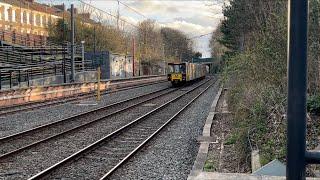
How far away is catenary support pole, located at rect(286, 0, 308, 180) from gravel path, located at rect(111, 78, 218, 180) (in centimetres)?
605

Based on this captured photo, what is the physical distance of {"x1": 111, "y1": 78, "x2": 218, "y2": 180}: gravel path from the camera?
8.55 metres

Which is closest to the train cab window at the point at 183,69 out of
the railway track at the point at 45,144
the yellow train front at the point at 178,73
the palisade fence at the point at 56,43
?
the yellow train front at the point at 178,73

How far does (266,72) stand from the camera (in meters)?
11.6

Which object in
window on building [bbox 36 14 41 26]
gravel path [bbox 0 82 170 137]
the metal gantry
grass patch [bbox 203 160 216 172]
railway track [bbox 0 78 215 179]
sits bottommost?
gravel path [bbox 0 82 170 137]

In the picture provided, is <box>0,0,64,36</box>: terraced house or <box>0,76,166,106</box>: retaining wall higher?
<box>0,0,64,36</box>: terraced house

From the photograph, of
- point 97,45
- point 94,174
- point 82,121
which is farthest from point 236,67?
point 97,45

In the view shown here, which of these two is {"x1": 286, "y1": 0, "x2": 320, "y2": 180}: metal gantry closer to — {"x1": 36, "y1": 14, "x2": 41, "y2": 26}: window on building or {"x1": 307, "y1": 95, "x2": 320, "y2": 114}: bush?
{"x1": 307, "y1": 95, "x2": 320, "y2": 114}: bush

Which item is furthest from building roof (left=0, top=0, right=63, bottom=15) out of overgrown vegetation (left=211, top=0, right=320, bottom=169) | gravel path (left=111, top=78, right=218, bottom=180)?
overgrown vegetation (left=211, top=0, right=320, bottom=169)

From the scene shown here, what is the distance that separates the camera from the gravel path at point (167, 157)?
8547 mm

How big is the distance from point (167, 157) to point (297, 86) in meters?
8.15

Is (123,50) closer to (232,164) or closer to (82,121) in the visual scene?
(82,121)

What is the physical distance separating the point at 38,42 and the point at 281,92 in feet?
170

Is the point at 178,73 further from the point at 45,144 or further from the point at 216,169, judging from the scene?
the point at 216,169

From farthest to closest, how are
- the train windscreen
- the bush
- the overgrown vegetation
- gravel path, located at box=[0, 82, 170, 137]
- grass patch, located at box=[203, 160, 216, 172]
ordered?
the train windscreen < gravel path, located at box=[0, 82, 170, 137] < the bush < grass patch, located at box=[203, 160, 216, 172] < the overgrown vegetation
